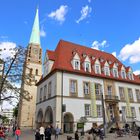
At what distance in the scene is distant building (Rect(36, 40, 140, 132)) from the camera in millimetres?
33625

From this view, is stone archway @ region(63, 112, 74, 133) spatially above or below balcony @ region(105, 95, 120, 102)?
below

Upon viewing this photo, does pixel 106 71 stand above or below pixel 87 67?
below

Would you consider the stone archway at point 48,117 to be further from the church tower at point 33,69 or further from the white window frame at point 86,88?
the church tower at point 33,69

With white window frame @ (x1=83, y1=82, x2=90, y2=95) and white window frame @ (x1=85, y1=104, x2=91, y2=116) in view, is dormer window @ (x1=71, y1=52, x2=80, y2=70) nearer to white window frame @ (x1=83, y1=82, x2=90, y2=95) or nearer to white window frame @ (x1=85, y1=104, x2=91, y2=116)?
white window frame @ (x1=83, y1=82, x2=90, y2=95)

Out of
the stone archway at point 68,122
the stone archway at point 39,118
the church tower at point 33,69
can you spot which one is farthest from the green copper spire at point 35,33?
the stone archway at point 68,122

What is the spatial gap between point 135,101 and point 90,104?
13.0 m

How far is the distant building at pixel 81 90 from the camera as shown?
33.6 metres

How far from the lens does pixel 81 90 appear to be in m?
35.8

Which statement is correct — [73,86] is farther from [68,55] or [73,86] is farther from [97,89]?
[68,55]

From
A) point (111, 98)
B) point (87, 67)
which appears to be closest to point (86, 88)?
point (87, 67)

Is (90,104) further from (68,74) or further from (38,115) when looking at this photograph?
(38,115)

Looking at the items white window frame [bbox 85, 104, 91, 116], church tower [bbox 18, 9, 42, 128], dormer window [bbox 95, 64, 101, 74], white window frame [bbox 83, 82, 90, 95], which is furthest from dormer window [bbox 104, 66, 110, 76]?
church tower [bbox 18, 9, 42, 128]

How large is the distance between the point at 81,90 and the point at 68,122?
630 cm

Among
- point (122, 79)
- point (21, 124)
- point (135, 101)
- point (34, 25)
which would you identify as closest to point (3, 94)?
point (122, 79)
